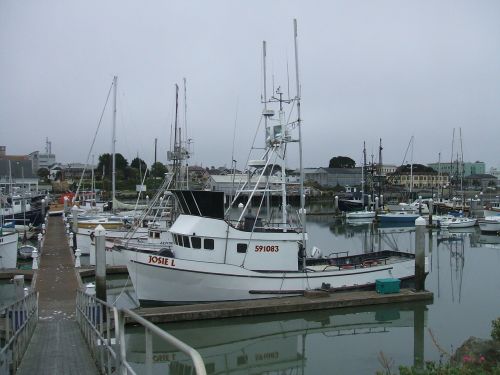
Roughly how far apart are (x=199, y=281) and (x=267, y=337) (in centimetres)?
311

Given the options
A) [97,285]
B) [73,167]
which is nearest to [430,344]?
[97,285]

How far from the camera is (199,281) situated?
16938 millimetres

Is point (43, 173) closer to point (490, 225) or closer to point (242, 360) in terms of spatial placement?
point (490, 225)

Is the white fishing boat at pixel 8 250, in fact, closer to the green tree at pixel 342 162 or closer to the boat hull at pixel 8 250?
the boat hull at pixel 8 250

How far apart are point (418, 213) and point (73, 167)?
108735mm

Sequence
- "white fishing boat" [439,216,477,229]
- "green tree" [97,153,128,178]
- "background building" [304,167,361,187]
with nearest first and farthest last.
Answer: "white fishing boat" [439,216,477,229] → "green tree" [97,153,128,178] → "background building" [304,167,361,187]

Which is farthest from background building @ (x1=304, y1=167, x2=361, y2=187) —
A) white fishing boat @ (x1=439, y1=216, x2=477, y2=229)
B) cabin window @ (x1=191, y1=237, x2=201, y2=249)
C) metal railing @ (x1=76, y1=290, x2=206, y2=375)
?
metal railing @ (x1=76, y1=290, x2=206, y2=375)

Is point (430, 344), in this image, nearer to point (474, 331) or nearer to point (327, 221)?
point (474, 331)

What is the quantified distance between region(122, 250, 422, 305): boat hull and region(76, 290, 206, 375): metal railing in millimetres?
5087

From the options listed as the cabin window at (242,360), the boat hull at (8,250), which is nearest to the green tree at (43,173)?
the boat hull at (8,250)

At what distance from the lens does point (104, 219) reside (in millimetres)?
36281

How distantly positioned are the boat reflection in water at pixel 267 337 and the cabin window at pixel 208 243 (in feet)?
8.96

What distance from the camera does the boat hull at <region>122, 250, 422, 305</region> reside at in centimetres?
1673

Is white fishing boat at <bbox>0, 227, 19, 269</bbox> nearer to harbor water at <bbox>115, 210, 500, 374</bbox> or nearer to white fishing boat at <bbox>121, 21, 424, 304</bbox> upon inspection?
harbor water at <bbox>115, 210, 500, 374</bbox>
